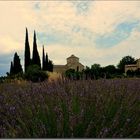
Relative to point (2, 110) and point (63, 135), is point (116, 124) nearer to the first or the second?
point (63, 135)

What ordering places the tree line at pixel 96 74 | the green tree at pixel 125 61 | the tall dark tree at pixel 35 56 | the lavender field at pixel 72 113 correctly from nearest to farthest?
the lavender field at pixel 72 113, the tree line at pixel 96 74, the tall dark tree at pixel 35 56, the green tree at pixel 125 61

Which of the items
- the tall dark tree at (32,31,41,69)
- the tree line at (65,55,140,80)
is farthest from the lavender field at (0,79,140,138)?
the tall dark tree at (32,31,41,69)

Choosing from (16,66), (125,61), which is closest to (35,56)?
(16,66)

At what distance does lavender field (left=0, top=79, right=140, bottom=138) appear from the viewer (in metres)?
3.27

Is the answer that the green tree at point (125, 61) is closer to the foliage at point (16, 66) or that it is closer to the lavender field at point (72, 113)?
the foliage at point (16, 66)

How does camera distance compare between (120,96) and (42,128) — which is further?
(120,96)

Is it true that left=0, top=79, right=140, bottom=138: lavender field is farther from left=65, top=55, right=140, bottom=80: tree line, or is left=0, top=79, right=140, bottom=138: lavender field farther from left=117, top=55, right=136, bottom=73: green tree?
left=117, top=55, right=136, bottom=73: green tree

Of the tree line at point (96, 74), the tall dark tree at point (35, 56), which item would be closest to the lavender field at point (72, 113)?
the tree line at point (96, 74)

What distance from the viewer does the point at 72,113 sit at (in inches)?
133

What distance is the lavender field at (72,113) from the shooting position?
129 inches

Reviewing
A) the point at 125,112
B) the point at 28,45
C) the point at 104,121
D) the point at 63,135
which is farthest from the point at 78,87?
the point at 28,45

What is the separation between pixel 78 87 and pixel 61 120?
4.03ft

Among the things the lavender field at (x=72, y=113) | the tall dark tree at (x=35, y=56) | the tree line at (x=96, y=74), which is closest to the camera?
the lavender field at (x=72, y=113)

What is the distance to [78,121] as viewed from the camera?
329cm
